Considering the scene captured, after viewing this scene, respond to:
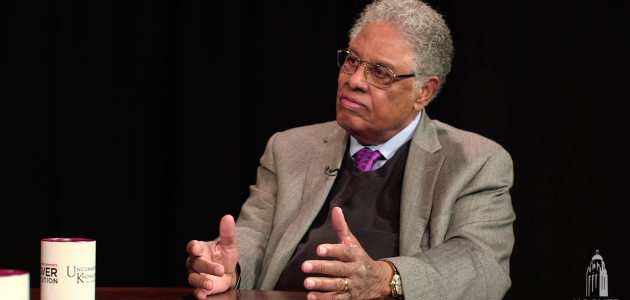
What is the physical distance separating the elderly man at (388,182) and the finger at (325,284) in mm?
309

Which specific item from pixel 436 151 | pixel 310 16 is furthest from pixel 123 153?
pixel 436 151

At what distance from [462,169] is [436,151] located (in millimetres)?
136

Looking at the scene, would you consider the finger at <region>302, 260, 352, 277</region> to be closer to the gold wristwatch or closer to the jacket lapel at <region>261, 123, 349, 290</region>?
the gold wristwatch

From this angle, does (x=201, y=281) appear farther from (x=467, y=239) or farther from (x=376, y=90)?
(x=376, y=90)

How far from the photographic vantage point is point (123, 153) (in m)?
3.04

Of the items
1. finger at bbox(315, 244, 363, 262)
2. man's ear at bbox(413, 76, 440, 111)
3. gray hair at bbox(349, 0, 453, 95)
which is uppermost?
gray hair at bbox(349, 0, 453, 95)

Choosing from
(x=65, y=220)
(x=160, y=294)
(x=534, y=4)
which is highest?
(x=534, y=4)

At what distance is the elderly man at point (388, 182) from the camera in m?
1.88

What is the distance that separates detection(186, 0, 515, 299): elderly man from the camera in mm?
1885

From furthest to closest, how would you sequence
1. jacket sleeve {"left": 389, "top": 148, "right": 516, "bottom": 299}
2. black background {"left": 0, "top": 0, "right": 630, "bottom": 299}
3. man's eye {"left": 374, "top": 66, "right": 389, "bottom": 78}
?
1. black background {"left": 0, "top": 0, "right": 630, "bottom": 299}
2. man's eye {"left": 374, "top": 66, "right": 389, "bottom": 78}
3. jacket sleeve {"left": 389, "top": 148, "right": 516, "bottom": 299}

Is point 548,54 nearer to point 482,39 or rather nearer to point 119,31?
point 482,39

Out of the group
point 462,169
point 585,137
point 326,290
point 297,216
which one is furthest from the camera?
point 585,137

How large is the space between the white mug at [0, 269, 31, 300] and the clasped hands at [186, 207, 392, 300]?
54 centimetres

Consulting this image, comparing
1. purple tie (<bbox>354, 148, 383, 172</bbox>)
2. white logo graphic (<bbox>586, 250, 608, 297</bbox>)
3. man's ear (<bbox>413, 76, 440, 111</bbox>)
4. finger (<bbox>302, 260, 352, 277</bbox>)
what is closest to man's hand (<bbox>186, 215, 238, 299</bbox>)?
finger (<bbox>302, 260, 352, 277</bbox>)
